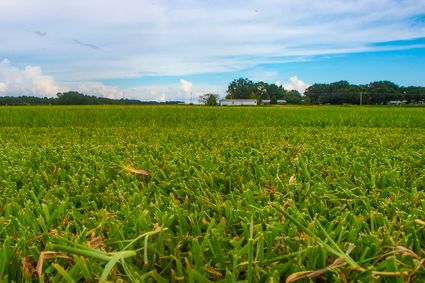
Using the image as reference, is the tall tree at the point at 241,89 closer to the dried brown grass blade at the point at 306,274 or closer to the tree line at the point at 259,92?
the tree line at the point at 259,92

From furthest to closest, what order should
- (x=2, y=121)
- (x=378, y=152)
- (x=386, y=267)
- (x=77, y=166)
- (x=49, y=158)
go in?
1. (x=2, y=121)
2. (x=378, y=152)
3. (x=49, y=158)
4. (x=77, y=166)
5. (x=386, y=267)

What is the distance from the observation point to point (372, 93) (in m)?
68.2

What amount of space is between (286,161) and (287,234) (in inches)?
39.4

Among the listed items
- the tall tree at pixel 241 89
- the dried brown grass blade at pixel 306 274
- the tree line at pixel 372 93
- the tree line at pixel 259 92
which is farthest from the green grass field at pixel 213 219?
the tall tree at pixel 241 89

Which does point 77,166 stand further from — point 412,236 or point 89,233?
point 412,236

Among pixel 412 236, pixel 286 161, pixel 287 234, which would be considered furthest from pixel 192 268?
pixel 286 161

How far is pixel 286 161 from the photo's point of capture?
1866mm

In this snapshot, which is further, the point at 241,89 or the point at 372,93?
the point at 241,89

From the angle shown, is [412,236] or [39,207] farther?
[39,207]

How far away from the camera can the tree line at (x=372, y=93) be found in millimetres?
65875

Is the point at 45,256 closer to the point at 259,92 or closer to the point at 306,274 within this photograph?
the point at 306,274

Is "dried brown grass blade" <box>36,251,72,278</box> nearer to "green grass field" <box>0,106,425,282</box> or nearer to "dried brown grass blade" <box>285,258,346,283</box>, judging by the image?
"green grass field" <box>0,106,425,282</box>

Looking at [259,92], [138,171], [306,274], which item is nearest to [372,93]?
[259,92]

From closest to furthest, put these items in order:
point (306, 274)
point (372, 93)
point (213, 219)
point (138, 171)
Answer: point (306, 274), point (213, 219), point (138, 171), point (372, 93)
